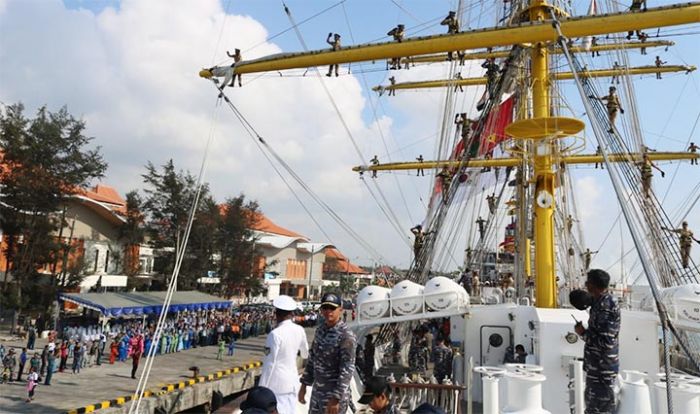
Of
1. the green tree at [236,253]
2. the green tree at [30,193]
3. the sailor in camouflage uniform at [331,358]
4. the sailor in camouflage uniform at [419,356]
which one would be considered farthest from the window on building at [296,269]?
the sailor in camouflage uniform at [331,358]

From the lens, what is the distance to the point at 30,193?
1048 inches

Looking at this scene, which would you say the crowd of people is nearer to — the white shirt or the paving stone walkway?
the paving stone walkway

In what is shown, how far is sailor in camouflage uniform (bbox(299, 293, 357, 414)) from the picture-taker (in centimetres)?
423

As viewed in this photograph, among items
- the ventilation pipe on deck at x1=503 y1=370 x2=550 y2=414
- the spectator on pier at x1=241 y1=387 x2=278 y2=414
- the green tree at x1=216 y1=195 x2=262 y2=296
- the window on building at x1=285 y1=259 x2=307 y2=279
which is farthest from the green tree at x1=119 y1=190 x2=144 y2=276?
the spectator on pier at x1=241 y1=387 x2=278 y2=414

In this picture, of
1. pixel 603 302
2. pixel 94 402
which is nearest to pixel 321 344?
pixel 603 302

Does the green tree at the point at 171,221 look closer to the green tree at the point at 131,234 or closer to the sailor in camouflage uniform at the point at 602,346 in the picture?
the green tree at the point at 131,234

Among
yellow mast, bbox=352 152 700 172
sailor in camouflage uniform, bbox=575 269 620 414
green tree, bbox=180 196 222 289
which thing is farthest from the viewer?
green tree, bbox=180 196 222 289

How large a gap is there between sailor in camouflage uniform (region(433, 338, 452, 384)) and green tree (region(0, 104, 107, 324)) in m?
23.9

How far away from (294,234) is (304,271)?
11894mm

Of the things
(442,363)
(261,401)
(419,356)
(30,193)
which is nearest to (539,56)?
Answer: (419,356)

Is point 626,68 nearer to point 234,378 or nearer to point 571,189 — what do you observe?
point 571,189

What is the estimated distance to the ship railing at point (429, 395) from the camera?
276 inches

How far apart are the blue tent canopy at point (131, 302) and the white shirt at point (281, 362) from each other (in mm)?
18006

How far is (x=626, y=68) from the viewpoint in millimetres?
18062
